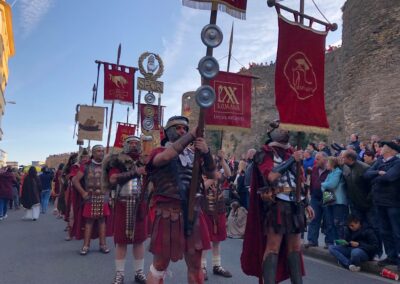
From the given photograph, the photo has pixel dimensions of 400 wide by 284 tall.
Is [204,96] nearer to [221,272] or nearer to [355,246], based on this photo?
[221,272]

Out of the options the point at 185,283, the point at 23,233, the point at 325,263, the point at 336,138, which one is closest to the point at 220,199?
the point at 185,283

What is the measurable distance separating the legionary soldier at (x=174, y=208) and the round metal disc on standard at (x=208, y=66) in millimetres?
511

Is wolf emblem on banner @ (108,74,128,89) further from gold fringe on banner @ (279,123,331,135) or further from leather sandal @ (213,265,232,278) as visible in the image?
gold fringe on banner @ (279,123,331,135)

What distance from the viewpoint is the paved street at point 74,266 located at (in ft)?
18.3

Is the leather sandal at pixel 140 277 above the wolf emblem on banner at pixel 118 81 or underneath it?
underneath

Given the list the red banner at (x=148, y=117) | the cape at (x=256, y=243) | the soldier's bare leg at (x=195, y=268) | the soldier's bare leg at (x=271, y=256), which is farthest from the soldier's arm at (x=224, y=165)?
the red banner at (x=148, y=117)

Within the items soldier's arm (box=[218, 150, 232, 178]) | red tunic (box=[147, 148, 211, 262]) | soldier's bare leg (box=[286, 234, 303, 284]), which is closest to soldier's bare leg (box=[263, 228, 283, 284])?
soldier's bare leg (box=[286, 234, 303, 284])

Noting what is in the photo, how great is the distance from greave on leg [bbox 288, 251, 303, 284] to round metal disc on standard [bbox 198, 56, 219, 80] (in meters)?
1.91

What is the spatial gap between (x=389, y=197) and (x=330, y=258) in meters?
1.57

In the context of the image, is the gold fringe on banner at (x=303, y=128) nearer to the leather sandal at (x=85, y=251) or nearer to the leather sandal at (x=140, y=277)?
the leather sandal at (x=140, y=277)

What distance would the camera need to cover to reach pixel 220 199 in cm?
570

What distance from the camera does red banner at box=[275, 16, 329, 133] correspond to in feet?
14.8

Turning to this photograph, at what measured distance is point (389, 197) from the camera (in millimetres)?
6156

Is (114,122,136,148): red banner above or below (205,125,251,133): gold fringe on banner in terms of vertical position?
above
